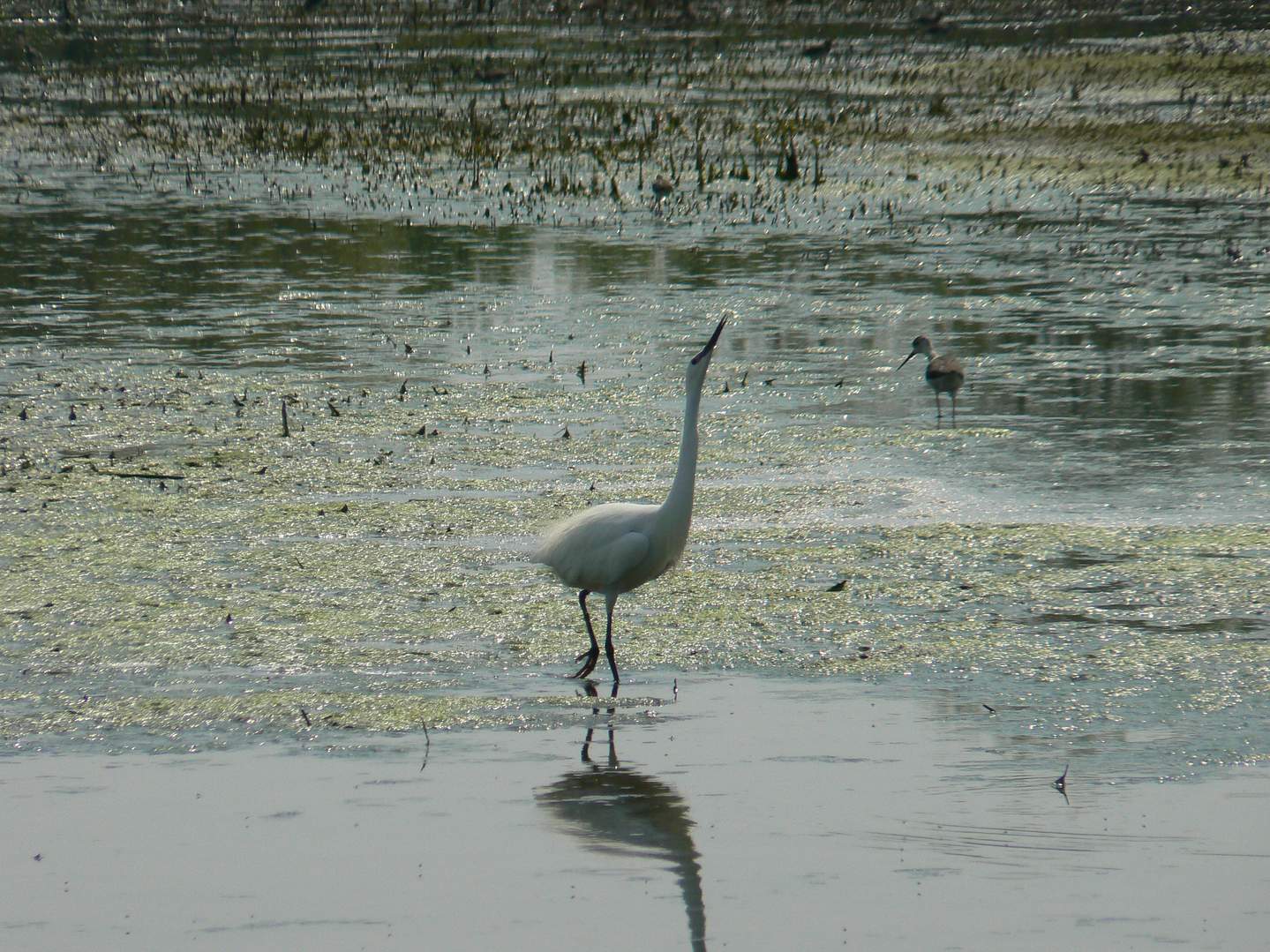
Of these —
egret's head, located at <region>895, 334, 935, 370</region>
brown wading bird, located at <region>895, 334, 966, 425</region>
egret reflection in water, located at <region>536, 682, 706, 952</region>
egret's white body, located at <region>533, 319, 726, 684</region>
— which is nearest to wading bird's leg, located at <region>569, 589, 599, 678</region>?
egret's white body, located at <region>533, 319, 726, 684</region>

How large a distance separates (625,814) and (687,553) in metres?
2.59

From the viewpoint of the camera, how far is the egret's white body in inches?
258

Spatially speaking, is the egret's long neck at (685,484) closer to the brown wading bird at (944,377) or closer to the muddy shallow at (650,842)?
the muddy shallow at (650,842)

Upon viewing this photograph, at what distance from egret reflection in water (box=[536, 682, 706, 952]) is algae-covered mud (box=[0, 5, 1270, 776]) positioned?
20.0 inches

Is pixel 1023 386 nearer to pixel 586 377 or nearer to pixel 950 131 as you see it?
pixel 586 377

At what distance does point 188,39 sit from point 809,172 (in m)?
22.2

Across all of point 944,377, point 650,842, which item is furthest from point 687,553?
point 944,377

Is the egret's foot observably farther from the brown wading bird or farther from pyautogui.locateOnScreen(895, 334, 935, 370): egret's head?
pyautogui.locateOnScreen(895, 334, 935, 370): egret's head

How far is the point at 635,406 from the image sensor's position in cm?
1096

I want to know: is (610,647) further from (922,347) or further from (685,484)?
(922,347)

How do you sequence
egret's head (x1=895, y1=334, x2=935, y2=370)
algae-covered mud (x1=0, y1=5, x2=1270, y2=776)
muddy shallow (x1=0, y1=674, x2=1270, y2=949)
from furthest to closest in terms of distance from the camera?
egret's head (x1=895, y1=334, x2=935, y2=370)
algae-covered mud (x1=0, y1=5, x2=1270, y2=776)
muddy shallow (x1=0, y1=674, x2=1270, y2=949)

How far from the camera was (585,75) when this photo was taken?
96.3 feet

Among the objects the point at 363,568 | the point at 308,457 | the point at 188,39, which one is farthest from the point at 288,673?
the point at 188,39

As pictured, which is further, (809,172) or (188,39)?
(188,39)
